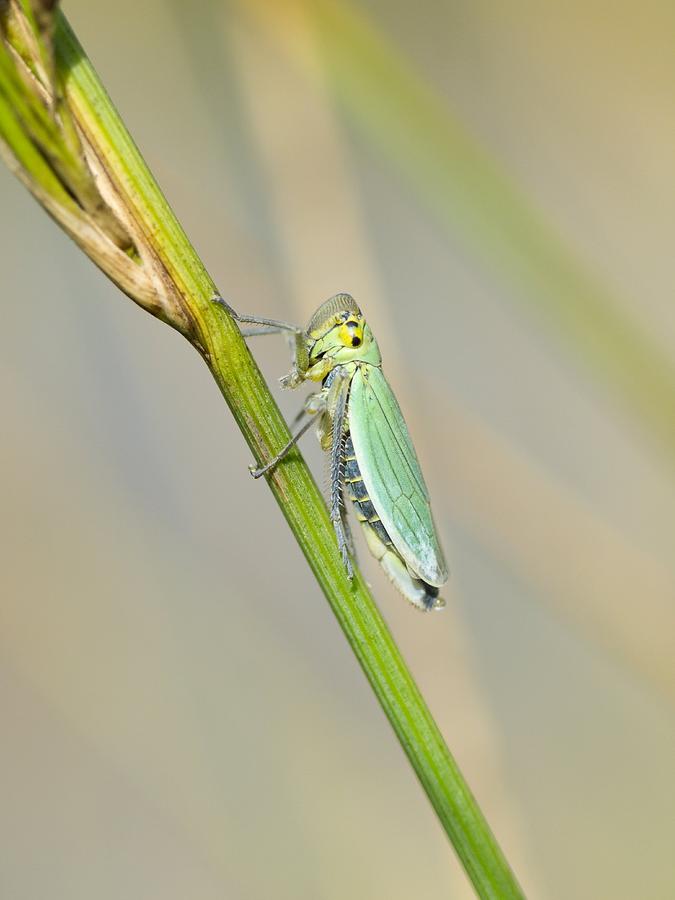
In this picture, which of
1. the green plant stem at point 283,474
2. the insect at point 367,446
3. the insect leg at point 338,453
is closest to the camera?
the green plant stem at point 283,474

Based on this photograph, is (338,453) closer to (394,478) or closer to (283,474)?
(394,478)

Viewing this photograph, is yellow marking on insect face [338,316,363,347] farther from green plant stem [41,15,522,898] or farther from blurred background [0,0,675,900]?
green plant stem [41,15,522,898]

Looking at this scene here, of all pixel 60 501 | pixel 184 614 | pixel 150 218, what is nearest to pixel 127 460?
pixel 60 501

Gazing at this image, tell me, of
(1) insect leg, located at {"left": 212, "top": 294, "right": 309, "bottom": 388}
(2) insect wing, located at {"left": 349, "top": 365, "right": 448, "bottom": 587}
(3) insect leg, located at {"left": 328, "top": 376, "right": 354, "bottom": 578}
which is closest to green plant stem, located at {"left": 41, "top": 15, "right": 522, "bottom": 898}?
(3) insect leg, located at {"left": 328, "top": 376, "right": 354, "bottom": 578}

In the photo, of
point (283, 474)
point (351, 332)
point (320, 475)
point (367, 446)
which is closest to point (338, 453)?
point (367, 446)

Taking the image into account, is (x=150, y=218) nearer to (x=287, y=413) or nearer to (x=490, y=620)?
(x=287, y=413)

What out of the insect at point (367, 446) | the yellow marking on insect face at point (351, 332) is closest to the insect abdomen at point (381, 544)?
the insect at point (367, 446)

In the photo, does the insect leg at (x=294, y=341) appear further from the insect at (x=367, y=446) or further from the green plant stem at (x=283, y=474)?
the green plant stem at (x=283, y=474)
